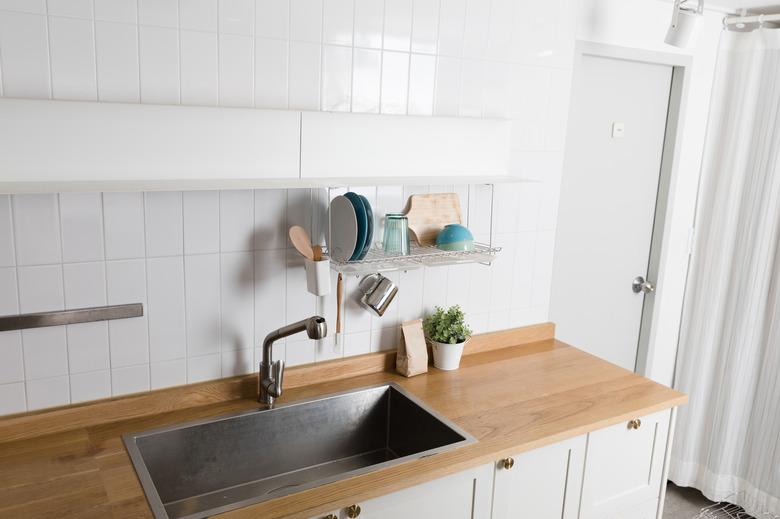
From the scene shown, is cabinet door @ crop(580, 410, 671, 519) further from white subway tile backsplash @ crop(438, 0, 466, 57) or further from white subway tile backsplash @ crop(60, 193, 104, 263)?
white subway tile backsplash @ crop(60, 193, 104, 263)

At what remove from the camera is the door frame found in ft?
9.28

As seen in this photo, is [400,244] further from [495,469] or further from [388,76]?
[495,469]

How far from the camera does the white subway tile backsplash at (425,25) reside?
6.77 ft

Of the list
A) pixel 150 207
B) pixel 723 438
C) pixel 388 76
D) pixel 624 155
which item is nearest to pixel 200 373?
pixel 150 207

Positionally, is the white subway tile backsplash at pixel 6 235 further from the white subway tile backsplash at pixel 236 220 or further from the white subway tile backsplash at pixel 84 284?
the white subway tile backsplash at pixel 236 220

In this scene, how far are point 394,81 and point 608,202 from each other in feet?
4.08

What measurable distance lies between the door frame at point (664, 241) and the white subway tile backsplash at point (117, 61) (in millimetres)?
1647

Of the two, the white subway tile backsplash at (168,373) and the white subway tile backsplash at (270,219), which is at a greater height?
the white subway tile backsplash at (270,219)

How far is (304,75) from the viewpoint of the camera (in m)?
1.90

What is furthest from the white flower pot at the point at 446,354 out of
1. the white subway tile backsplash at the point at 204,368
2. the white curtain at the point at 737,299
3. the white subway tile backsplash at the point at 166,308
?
the white curtain at the point at 737,299

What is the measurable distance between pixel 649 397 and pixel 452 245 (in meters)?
0.77

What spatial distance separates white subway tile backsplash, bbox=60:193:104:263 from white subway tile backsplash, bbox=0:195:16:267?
0.36ft

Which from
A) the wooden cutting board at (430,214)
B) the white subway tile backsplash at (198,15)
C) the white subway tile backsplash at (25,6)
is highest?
the white subway tile backsplash at (198,15)

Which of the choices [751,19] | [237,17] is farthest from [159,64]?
[751,19]
